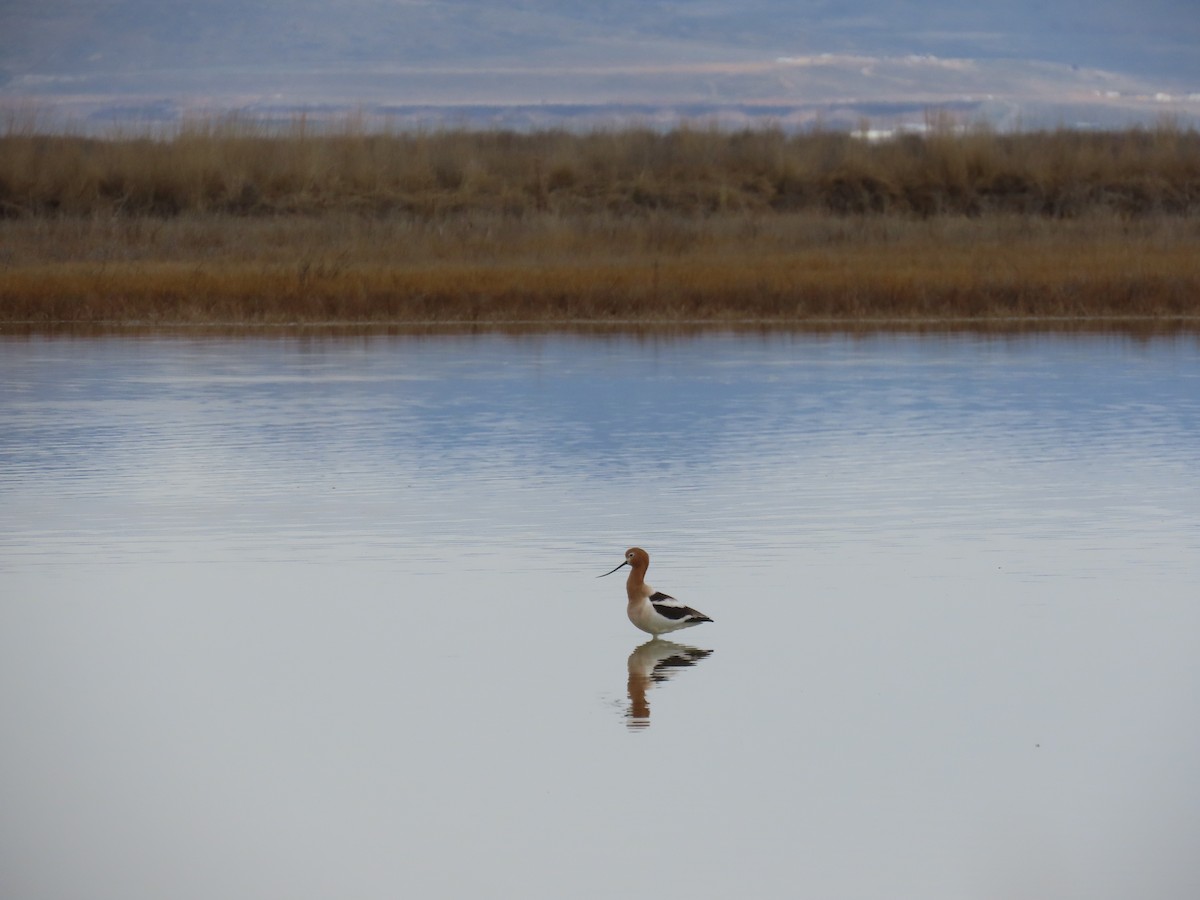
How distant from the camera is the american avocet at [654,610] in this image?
5773 millimetres

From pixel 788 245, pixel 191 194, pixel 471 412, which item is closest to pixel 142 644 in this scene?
pixel 471 412

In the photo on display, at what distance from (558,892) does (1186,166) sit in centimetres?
2975

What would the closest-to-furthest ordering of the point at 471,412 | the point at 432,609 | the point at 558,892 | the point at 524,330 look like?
the point at 558,892 → the point at 432,609 → the point at 471,412 → the point at 524,330

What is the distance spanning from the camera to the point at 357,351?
18.1 metres

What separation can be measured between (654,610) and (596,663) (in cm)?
28

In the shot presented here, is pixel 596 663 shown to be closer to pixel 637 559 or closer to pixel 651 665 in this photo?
pixel 651 665

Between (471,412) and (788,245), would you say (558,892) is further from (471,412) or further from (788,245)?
(788,245)

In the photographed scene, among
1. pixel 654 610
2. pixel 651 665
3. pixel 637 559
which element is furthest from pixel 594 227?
pixel 651 665

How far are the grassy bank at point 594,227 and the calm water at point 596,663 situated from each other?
33.8ft

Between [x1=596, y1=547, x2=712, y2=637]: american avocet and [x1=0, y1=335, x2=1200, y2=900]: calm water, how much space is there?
0.28 ft

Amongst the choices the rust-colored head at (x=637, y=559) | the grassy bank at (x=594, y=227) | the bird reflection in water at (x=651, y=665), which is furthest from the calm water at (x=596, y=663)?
the grassy bank at (x=594, y=227)

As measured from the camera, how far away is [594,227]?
90.7 ft

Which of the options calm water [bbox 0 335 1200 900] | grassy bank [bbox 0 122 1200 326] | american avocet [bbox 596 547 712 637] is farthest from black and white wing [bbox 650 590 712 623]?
grassy bank [bbox 0 122 1200 326]

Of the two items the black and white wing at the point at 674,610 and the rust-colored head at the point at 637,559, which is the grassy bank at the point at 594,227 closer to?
the rust-colored head at the point at 637,559
